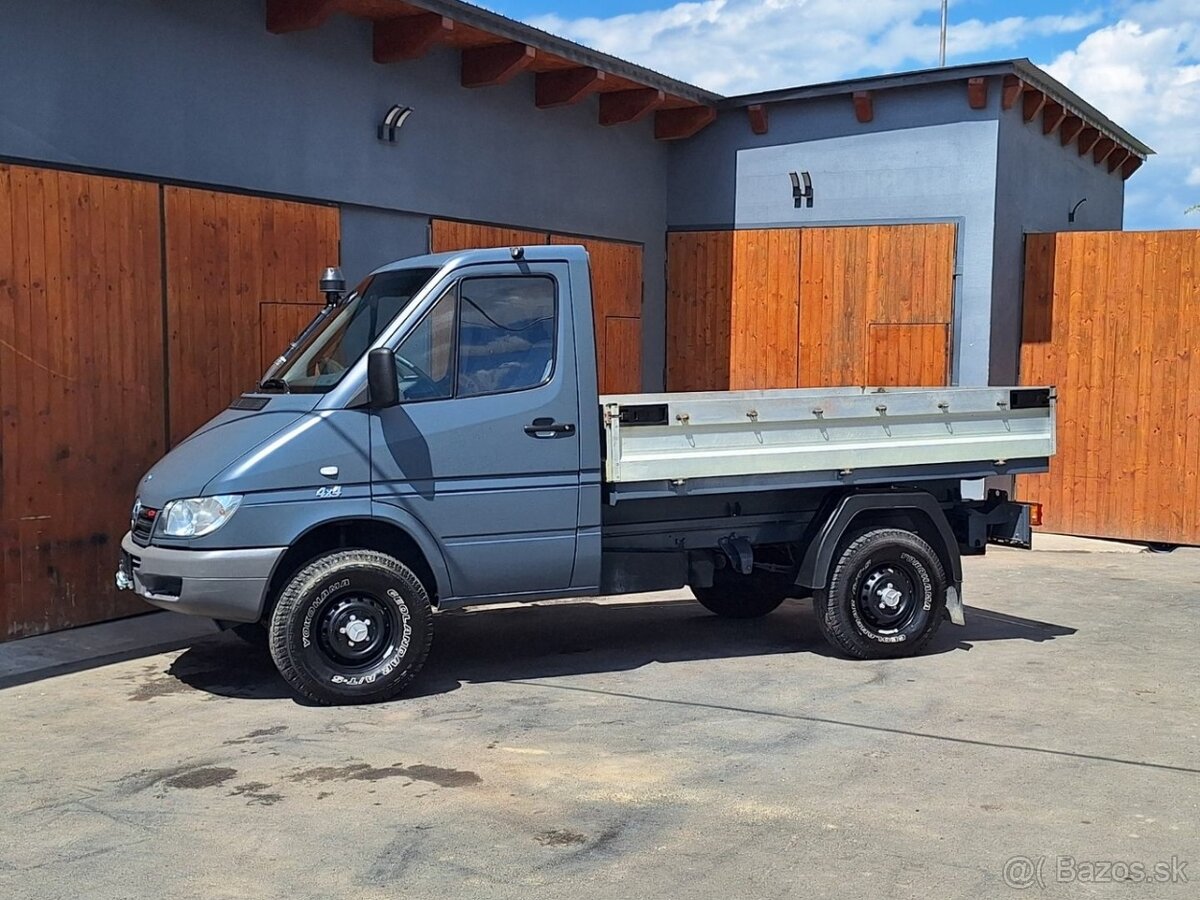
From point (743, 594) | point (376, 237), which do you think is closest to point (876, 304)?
point (743, 594)

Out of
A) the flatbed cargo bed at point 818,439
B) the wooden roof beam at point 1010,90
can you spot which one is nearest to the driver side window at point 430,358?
the flatbed cargo bed at point 818,439

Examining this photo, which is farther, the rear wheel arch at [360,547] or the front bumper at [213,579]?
the rear wheel arch at [360,547]

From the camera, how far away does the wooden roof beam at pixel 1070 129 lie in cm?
1545

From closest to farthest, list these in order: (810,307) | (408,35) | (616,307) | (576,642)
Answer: (576,642) < (408,35) < (810,307) < (616,307)

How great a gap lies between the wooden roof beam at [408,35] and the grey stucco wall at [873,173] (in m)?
4.66

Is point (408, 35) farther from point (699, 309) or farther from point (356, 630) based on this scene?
point (356, 630)

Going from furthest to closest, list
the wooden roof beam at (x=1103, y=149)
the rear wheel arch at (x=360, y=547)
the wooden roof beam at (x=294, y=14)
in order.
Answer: the wooden roof beam at (x=1103, y=149)
the wooden roof beam at (x=294, y=14)
the rear wheel arch at (x=360, y=547)

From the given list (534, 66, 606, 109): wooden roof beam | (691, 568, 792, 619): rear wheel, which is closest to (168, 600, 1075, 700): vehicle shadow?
(691, 568, 792, 619): rear wheel

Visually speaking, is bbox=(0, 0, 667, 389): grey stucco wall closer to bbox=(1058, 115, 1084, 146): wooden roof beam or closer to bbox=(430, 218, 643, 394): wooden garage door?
bbox=(430, 218, 643, 394): wooden garage door

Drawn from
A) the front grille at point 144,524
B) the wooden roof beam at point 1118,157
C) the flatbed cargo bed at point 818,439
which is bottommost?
the front grille at point 144,524

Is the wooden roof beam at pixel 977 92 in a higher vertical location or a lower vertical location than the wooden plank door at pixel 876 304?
higher

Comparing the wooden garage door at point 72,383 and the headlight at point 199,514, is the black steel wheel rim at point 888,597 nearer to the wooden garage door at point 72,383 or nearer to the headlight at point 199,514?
the headlight at point 199,514

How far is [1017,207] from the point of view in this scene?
1408cm

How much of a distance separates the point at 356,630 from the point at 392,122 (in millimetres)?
5890
